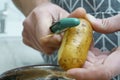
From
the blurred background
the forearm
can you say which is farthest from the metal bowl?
the blurred background

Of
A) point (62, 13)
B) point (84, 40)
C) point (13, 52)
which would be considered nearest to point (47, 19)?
point (62, 13)

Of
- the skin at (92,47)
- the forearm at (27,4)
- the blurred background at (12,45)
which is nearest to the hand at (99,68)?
the skin at (92,47)

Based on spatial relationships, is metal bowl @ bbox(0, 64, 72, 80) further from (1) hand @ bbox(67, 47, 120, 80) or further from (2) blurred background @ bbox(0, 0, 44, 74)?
(2) blurred background @ bbox(0, 0, 44, 74)

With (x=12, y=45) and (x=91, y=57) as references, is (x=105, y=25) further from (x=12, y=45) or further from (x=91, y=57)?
(x=12, y=45)

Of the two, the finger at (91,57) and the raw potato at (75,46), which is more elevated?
the raw potato at (75,46)

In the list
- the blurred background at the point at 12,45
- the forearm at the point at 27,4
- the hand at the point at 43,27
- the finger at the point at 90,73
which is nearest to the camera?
the finger at the point at 90,73

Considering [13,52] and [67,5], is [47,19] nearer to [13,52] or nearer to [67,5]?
[67,5]

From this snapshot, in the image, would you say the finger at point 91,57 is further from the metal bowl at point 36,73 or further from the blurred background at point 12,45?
the blurred background at point 12,45
